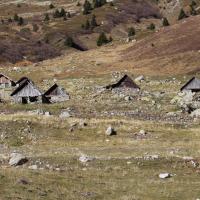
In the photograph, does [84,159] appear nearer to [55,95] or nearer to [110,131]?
[110,131]

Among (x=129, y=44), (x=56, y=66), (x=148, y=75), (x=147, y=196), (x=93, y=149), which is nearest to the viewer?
(x=147, y=196)

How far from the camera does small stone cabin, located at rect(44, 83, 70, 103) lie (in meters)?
92.4

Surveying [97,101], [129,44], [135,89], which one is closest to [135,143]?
[97,101]

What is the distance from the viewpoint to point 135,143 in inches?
2094

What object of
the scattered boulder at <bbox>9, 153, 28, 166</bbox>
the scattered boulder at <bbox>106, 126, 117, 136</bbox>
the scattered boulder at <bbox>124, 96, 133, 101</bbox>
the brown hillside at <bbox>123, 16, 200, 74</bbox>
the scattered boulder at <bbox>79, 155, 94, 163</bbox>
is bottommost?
the brown hillside at <bbox>123, 16, 200, 74</bbox>

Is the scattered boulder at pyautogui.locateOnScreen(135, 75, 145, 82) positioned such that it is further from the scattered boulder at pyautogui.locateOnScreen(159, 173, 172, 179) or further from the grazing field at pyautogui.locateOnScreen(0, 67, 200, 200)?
the scattered boulder at pyautogui.locateOnScreen(159, 173, 172, 179)

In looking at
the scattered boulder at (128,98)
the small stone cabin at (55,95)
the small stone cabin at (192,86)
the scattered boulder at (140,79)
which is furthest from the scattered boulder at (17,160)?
the scattered boulder at (140,79)

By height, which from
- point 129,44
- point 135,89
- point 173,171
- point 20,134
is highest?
point 173,171

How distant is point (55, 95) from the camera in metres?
93.2

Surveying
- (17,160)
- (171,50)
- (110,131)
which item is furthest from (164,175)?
(171,50)

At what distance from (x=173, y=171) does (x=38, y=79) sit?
3461 inches

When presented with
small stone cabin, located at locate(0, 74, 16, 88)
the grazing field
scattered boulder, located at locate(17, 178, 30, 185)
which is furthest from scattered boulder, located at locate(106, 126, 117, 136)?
small stone cabin, located at locate(0, 74, 16, 88)

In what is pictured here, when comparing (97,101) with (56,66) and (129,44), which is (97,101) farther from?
(129,44)

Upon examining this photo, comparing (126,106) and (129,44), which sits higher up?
(126,106)
